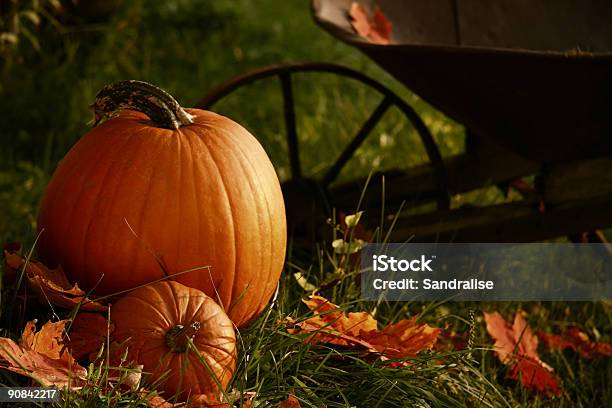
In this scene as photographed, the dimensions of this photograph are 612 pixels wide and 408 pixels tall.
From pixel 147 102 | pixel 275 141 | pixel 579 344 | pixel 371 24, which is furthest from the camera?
pixel 275 141

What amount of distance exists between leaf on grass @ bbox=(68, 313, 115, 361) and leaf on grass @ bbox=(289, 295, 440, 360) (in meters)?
0.40

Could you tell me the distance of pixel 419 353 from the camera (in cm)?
209

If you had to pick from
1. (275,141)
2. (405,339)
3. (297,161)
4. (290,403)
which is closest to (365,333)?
(405,339)

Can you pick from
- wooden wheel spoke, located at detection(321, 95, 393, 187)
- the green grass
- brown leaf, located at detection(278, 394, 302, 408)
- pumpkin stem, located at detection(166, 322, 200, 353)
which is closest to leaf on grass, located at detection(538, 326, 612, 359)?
the green grass

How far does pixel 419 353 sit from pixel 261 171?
0.51 metres

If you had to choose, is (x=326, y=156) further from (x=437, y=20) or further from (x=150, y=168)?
(x=150, y=168)

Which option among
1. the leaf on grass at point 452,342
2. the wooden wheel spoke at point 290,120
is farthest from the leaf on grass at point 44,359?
the wooden wheel spoke at point 290,120

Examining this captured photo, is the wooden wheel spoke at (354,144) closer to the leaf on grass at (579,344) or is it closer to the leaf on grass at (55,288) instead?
the leaf on grass at (579,344)

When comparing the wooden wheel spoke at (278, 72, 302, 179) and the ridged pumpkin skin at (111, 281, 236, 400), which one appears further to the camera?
the wooden wheel spoke at (278, 72, 302, 179)

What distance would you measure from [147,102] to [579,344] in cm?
129

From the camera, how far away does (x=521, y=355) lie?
2.33m

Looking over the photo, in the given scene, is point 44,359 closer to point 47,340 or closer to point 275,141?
point 47,340

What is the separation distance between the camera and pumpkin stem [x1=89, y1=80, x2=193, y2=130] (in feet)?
6.77

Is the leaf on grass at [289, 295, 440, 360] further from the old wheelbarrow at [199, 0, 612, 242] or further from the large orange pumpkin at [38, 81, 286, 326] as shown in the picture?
the old wheelbarrow at [199, 0, 612, 242]
